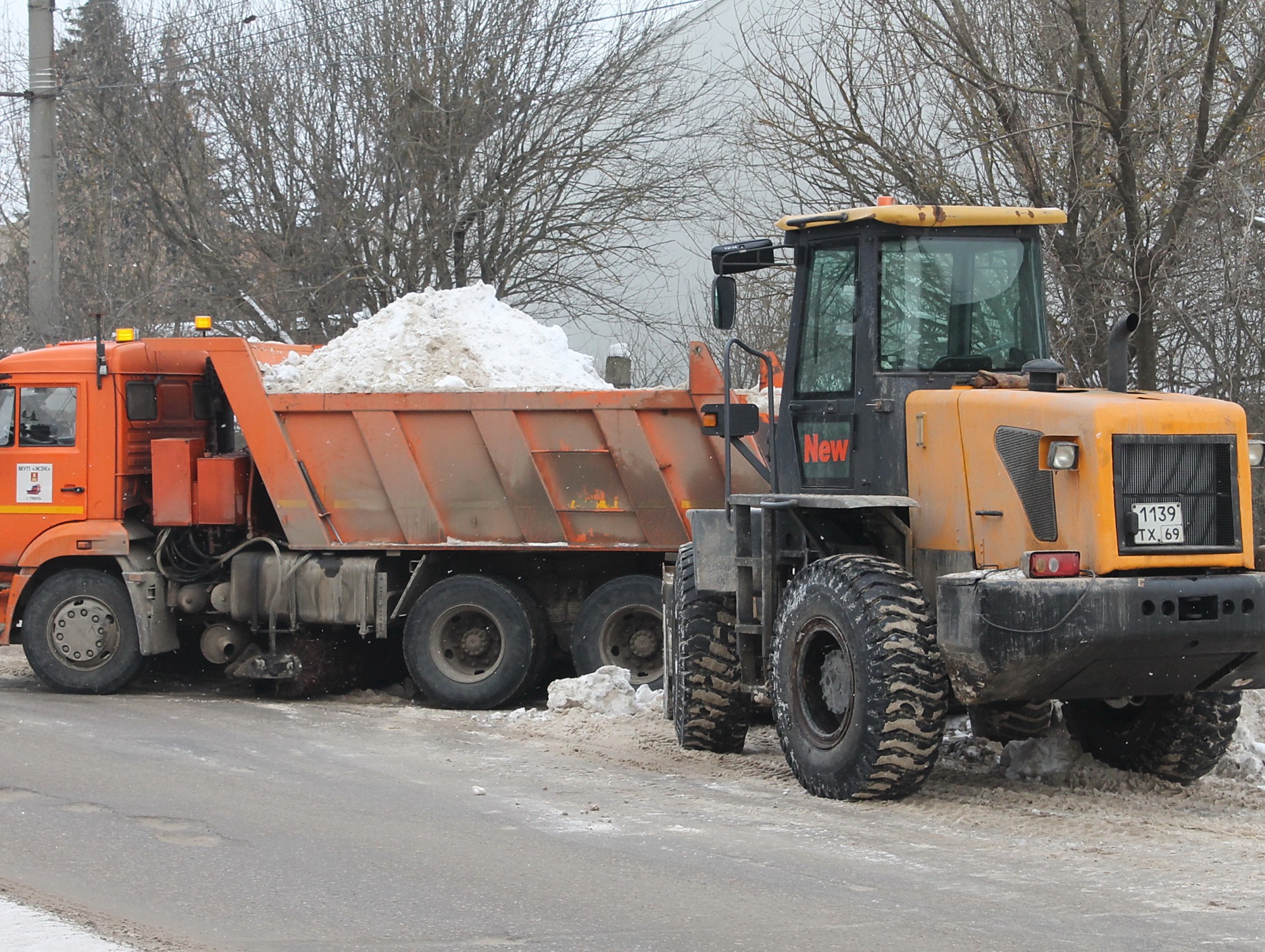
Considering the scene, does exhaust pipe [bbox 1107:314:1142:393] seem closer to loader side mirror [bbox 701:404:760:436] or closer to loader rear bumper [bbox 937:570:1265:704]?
loader rear bumper [bbox 937:570:1265:704]

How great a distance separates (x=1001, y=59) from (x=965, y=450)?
6045mm

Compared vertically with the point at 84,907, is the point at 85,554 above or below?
above

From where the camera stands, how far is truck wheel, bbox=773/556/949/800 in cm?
705

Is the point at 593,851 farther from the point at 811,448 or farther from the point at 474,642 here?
the point at 474,642

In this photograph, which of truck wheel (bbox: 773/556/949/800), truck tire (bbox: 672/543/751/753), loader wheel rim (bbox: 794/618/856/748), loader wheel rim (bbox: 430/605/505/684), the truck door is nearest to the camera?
truck wheel (bbox: 773/556/949/800)

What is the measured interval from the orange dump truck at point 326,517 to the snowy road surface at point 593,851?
2130 mm

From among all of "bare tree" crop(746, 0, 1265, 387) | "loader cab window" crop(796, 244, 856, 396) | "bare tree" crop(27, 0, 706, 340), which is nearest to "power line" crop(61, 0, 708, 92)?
"bare tree" crop(27, 0, 706, 340)

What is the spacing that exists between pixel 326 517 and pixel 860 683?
5756mm

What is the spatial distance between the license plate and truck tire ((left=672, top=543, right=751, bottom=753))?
2.67 m

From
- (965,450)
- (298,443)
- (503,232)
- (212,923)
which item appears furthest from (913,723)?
(503,232)

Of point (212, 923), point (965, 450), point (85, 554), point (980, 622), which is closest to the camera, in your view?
point (212, 923)

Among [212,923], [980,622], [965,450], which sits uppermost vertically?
[965,450]

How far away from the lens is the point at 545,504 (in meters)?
11.3

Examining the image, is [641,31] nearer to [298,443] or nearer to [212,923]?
[298,443]
